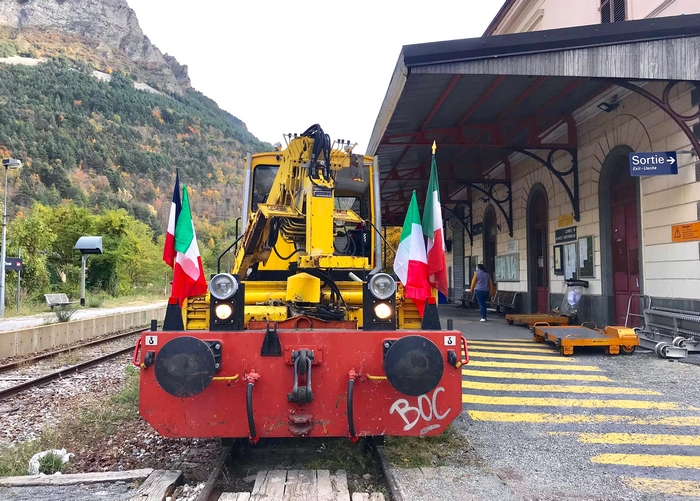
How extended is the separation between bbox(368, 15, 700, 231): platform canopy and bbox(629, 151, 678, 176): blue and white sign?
18.9 inches

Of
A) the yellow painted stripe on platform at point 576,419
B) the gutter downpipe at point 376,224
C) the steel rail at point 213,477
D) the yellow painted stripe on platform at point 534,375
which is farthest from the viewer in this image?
the yellow painted stripe on platform at point 534,375

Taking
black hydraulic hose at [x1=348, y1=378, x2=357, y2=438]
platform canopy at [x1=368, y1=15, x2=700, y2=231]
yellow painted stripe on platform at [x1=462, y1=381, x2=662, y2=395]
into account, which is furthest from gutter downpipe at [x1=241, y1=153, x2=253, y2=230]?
yellow painted stripe on platform at [x1=462, y1=381, x2=662, y2=395]

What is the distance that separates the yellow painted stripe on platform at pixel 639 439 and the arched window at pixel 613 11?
9.85 meters

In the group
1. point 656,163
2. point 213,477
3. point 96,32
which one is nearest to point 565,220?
point 656,163

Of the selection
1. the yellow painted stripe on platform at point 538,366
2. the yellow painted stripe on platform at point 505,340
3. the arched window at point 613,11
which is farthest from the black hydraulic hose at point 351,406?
the arched window at point 613,11

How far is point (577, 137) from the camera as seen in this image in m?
12.2

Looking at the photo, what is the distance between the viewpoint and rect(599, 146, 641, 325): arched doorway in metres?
10.2

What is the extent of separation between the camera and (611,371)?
7512mm

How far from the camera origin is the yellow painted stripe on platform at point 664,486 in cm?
374

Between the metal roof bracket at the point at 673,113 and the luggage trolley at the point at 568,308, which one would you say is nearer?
the metal roof bracket at the point at 673,113

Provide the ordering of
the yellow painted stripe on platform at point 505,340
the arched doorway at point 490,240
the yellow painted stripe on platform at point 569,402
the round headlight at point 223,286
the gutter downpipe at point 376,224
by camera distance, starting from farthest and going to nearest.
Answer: the arched doorway at point 490,240 < the yellow painted stripe on platform at point 505,340 < the yellow painted stripe on platform at point 569,402 < the gutter downpipe at point 376,224 < the round headlight at point 223,286

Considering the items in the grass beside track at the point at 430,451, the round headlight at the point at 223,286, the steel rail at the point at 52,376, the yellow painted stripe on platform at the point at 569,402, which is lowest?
the steel rail at the point at 52,376

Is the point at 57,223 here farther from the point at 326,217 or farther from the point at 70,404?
the point at 326,217

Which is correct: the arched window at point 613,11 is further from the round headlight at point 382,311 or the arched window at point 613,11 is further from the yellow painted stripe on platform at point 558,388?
the round headlight at point 382,311
